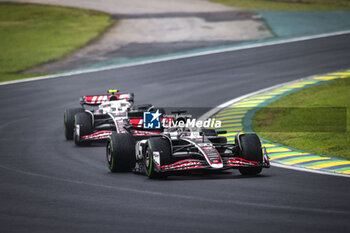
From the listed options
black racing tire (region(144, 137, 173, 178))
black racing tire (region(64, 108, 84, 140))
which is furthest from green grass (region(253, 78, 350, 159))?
black racing tire (region(64, 108, 84, 140))

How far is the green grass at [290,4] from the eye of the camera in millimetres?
54625

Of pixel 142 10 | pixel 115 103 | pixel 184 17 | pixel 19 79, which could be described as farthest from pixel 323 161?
pixel 142 10

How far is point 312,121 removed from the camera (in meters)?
22.7

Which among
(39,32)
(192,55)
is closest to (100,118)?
(192,55)

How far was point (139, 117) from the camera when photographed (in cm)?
2083

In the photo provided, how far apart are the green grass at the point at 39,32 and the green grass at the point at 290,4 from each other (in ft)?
37.4

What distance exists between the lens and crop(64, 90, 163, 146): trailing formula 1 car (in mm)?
20891

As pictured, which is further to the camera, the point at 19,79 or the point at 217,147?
the point at 19,79

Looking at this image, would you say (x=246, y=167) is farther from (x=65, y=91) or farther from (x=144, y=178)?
(x=65, y=91)

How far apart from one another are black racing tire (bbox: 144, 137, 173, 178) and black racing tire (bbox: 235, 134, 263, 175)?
155cm

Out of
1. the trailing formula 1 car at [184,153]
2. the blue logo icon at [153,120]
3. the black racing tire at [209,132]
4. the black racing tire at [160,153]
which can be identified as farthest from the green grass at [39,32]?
the black racing tire at [160,153]

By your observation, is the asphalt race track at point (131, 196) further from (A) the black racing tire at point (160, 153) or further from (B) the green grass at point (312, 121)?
(B) the green grass at point (312, 121)

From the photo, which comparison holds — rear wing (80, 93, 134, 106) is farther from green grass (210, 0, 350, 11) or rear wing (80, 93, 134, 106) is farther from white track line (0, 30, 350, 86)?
green grass (210, 0, 350, 11)

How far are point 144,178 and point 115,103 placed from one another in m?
7.42
